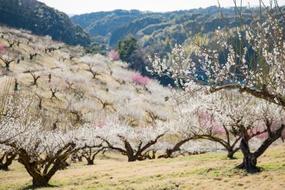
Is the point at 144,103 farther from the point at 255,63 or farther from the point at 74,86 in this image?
the point at 255,63

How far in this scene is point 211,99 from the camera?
104 ft

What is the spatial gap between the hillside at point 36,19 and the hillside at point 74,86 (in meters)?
18.8

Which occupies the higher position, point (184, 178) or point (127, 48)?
point (127, 48)

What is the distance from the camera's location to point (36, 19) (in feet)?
595

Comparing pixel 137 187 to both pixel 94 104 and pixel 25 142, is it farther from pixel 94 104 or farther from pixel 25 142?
pixel 94 104

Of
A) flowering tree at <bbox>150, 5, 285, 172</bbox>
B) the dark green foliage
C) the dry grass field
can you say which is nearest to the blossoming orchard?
flowering tree at <bbox>150, 5, 285, 172</bbox>

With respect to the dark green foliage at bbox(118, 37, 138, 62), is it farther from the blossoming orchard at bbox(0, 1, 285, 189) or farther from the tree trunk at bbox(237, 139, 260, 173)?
the tree trunk at bbox(237, 139, 260, 173)

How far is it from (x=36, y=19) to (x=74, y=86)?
8678 centimetres

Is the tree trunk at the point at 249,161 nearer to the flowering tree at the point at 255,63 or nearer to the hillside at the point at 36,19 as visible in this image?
the flowering tree at the point at 255,63

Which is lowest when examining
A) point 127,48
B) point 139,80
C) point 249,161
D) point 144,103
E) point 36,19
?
point 144,103

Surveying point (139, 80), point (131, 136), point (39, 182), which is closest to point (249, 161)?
point (39, 182)

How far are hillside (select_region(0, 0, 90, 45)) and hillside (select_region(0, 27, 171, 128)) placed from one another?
1883cm

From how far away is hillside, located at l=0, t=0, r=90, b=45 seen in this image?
546ft

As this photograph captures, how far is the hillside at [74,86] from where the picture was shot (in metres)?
84.2
